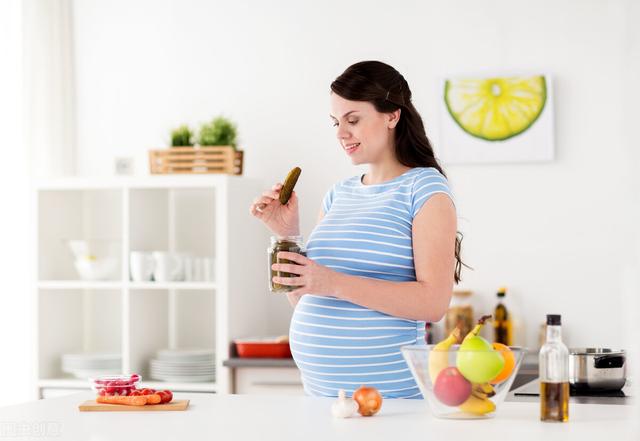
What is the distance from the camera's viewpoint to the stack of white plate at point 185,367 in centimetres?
407

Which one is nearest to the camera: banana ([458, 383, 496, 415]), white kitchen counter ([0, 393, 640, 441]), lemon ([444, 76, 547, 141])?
white kitchen counter ([0, 393, 640, 441])

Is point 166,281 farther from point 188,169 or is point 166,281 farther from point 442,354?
point 442,354

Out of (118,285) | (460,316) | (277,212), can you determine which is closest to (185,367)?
(118,285)

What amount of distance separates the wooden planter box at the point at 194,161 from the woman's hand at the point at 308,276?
6.63 ft

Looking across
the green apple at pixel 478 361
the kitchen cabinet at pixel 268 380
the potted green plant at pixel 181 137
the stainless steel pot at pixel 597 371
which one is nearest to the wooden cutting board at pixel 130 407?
the green apple at pixel 478 361

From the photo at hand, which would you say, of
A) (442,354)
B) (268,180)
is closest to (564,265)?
(268,180)

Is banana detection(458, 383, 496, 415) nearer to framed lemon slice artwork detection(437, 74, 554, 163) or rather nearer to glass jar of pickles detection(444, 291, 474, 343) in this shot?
glass jar of pickles detection(444, 291, 474, 343)

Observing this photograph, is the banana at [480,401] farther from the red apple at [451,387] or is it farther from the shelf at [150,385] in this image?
the shelf at [150,385]

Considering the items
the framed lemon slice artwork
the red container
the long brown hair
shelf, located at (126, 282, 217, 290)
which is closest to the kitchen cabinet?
the red container

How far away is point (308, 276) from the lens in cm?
210

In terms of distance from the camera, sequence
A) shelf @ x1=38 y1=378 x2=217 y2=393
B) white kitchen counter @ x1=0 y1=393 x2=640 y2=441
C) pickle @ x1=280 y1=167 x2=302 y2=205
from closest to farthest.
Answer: white kitchen counter @ x1=0 y1=393 x2=640 y2=441
pickle @ x1=280 y1=167 x2=302 y2=205
shelf @ x1=38 y1=378 x2=217 y2=393

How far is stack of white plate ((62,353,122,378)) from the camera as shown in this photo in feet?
13.7

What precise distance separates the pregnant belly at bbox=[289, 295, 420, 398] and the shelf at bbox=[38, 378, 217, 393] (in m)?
1.84

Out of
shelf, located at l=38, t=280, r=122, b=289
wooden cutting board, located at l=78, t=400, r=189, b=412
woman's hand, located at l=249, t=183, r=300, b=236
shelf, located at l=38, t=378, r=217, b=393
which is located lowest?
shelf, located at l=38, t=378, r=217, b=393
